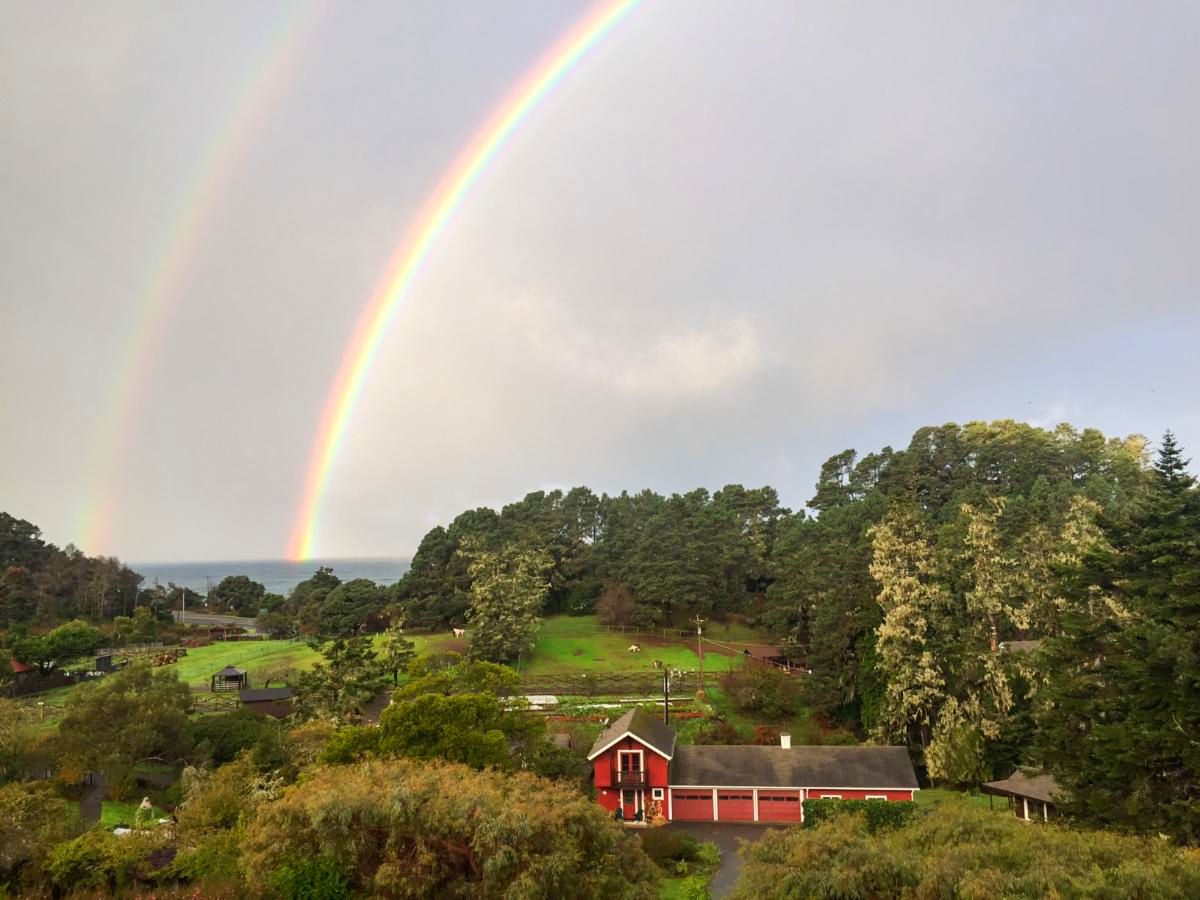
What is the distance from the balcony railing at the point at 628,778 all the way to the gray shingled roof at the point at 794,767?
Result: 5.27ft

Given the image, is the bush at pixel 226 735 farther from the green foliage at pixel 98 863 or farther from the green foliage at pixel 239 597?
the green foliage at pixel 239 597

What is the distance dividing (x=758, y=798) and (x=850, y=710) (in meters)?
13.2

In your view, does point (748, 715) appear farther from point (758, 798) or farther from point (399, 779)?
point (399, 779)

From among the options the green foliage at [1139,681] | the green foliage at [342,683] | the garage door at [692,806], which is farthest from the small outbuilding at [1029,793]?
the green foliage at [342,683]

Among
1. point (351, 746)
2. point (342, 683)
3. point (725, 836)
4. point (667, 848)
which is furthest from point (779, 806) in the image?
point (342, 683)

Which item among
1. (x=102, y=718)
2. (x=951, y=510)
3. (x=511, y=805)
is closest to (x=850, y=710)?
(x=951, y=510)

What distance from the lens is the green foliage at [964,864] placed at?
33.3 ft

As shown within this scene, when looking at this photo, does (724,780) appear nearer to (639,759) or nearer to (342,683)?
(639,759)

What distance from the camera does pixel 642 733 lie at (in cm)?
3466

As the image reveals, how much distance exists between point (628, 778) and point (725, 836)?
506 centimetres

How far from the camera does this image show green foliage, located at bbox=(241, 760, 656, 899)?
1372cm

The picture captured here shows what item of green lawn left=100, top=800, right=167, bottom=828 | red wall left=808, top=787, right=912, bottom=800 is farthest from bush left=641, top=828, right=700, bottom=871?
green lawn left=100, top=800, right=167, bottom=828

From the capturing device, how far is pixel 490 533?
82.4 m

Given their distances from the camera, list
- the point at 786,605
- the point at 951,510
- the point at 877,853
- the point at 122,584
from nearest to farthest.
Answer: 1. the point at 877,853
2. the point at 786,605
3. the point at 951,510
4. the point at 122,584
